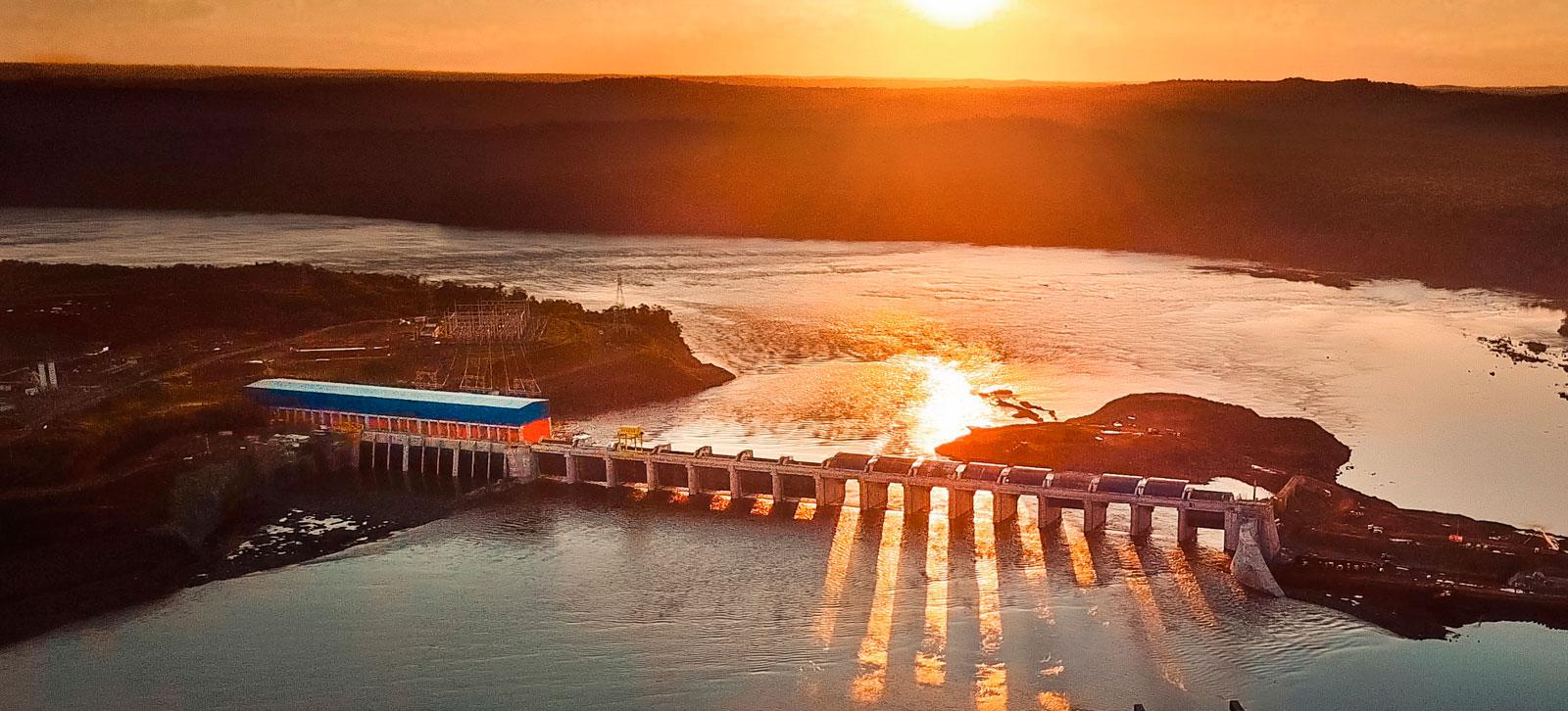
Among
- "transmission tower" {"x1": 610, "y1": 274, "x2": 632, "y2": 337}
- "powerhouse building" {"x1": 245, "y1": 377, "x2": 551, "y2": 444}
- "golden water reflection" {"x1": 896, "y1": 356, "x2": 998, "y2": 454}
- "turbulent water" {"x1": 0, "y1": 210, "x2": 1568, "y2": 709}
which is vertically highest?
"transmission tower" {"x1": 610, "y1": 274, "x2": 632, "y2": 337}

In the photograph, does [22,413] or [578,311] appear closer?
[22,413]

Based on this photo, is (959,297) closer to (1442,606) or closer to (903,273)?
(903,273)

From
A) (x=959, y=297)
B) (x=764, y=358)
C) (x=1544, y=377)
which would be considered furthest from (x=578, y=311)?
(x=1544, y=377)

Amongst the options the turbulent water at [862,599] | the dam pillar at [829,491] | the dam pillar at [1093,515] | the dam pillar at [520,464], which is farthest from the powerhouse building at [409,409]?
the dam pillar at [1093,515]

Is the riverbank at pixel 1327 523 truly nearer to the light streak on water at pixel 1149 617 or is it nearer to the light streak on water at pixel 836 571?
the light streak on water at pixel 1149 617

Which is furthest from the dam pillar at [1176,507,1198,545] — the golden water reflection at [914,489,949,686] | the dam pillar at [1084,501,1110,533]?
the golden water reflection at [914,489,949,686]

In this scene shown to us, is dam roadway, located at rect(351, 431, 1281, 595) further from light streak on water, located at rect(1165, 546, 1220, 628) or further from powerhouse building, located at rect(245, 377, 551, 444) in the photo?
light streak on water, located at rect(1165, 546, 1220, 628)
